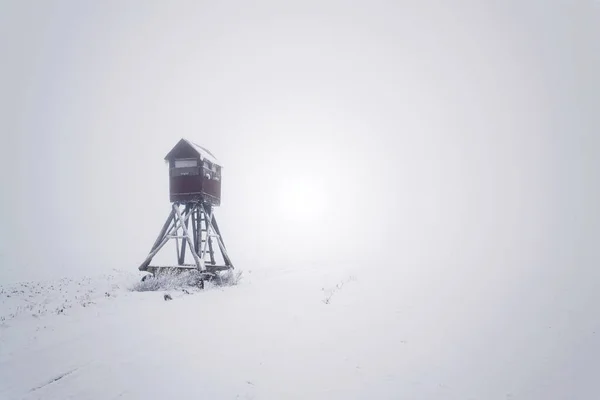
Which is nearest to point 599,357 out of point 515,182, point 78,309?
point 78,309

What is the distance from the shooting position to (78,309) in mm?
7797

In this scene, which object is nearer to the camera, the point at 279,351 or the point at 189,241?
the point at 279,351

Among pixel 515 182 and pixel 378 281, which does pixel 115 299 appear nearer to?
pixel 378 281

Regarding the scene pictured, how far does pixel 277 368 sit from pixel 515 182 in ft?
229

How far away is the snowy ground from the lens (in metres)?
4.05

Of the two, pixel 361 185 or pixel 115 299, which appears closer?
pixel 115 299

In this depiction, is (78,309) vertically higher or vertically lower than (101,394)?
lower

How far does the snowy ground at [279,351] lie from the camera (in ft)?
13.3

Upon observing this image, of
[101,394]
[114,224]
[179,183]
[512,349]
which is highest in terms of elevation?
[179,183]

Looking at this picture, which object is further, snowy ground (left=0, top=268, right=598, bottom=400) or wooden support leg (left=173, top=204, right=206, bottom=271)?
wooden support leg (left=173, top=204, right=206, bottom=271)

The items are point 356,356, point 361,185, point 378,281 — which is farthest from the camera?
point 361,185

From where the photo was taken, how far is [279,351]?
530 cm

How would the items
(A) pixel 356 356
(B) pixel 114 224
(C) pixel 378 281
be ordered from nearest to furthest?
(A) pixel 356 356 → (C) pixel 378 281 → (B) pixel 114 224

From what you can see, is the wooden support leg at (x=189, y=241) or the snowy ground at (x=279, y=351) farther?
the wooden support leg at (x=189, y=241)
